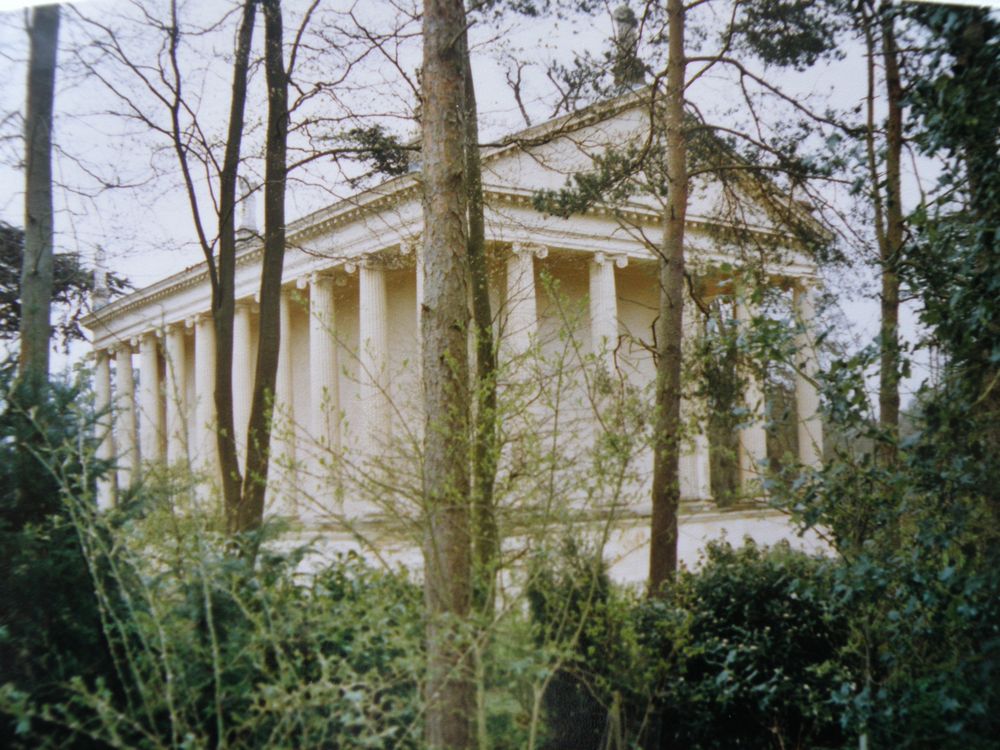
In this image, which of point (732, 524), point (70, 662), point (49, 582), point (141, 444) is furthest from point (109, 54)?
point (732, 524)

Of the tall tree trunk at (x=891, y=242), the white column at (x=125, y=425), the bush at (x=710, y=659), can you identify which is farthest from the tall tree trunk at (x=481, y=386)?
the tall tree trunk at (x=891, y=242)

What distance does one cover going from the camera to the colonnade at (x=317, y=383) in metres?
2.88

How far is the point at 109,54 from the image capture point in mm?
3078

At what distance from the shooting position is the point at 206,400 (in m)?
2.99

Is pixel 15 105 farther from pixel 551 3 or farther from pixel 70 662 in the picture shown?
pixel 551 3

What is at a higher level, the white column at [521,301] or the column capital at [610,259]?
the column capital at [610,259]

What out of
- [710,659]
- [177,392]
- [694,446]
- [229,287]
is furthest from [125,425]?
[710,659]

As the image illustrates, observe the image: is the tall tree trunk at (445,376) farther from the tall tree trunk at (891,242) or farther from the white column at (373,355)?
the tall tree trunk at (891,242)

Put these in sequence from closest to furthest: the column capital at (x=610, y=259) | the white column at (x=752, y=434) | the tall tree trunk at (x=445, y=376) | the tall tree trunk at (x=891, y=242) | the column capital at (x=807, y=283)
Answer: the tall tree trunk at (x=445, y=376), the tall tree trunk at (x=891, y=242), the white column at (x=752, y=434), the column capital at (x=807, y=283), the column capital at (x=610, y=259)

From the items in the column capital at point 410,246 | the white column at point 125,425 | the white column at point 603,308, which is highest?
the column capital at point 410,246

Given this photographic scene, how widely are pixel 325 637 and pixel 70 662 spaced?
73 centimetres

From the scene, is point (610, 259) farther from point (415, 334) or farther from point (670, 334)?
point (415, 334)

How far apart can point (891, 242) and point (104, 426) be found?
3034mm

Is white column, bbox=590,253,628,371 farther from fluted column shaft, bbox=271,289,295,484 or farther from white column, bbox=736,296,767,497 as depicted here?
fluted column shaft, bbox=271,289,295,484
